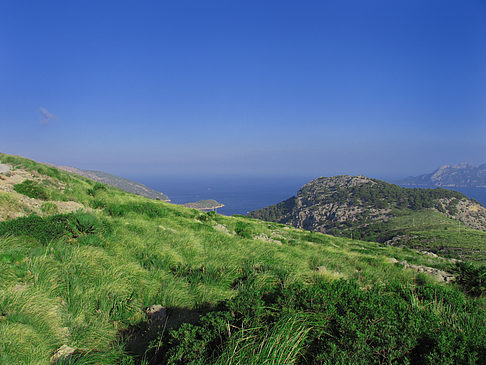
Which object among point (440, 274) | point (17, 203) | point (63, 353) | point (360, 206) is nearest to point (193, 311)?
point (63, 353)

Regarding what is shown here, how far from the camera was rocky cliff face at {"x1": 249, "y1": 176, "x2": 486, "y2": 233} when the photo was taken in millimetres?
Result: 118438

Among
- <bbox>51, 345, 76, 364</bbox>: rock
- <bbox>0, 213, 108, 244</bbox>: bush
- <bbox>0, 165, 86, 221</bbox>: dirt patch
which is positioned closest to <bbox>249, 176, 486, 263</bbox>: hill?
<bbox>0, 165, 86, 221</bbox>: dirt patch

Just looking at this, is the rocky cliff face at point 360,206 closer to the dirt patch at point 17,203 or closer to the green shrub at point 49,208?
the dirt patch at point 17,203

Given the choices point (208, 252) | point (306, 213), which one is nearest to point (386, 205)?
point (306, 213)

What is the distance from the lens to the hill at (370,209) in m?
103

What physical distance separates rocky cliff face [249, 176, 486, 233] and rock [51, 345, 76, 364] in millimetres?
118098

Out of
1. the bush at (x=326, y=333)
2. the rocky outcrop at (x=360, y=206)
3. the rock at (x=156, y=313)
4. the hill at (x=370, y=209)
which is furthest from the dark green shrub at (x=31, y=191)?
the rocky outcrop at (x=360, y=206)

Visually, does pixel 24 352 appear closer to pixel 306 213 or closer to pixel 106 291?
pixel 106 291

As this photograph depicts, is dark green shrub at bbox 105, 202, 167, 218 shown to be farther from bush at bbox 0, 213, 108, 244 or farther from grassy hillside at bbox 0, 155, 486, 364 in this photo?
grassy hillside at bbox 0, 155, 486, 364

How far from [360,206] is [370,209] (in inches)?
339

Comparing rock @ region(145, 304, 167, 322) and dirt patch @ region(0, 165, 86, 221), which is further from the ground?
dirt patch @ region(0, 165, 86, 221)

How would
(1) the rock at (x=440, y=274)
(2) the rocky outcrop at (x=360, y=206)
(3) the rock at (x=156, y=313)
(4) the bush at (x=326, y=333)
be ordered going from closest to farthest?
1. (4) the bush at (x=326, y=333)
2. (3) the rock at (x=156, y=313)
3. (1) the rock at (x=440, y=274)
4. (2) the rocky outcrop at (x=360, y=206)

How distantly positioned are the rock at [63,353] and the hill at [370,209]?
309ft

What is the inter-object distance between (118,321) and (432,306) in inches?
203
